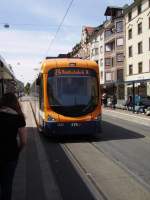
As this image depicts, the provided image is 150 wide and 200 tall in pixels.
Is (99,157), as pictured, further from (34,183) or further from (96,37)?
(96,37)

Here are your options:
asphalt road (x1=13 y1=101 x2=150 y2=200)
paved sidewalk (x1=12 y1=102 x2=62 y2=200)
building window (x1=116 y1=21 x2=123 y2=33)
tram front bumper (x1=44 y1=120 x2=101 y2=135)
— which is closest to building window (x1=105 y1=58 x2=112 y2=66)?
building window (x1=116 y1=21 x2=123 y2=33)

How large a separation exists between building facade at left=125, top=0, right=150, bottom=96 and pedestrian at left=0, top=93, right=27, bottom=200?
4780cm

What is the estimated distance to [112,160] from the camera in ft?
35.9

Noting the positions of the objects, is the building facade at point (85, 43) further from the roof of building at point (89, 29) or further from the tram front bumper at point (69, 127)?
the tram front bumper at point (69, 127)

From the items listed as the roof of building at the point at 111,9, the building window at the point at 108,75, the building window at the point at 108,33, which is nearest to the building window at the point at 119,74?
the building window at the point at 108,75

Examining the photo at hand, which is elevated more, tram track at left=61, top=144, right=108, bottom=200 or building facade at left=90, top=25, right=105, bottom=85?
building facade at left=90, top=25, right=105, bottom=85

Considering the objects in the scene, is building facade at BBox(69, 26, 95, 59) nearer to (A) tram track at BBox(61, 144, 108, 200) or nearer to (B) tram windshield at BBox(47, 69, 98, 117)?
(B) tram windshield at BBox(47, 69, 98, 117)

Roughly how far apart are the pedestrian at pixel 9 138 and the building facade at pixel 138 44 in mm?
47796

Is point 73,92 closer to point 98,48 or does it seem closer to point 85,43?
point 98,48

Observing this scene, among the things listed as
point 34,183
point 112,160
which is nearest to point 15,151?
point 34,183

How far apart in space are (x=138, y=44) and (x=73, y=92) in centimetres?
4604

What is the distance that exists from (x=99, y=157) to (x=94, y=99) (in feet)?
14.7

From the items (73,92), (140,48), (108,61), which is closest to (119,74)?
(108,61)

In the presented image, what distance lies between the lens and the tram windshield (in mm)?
15461
